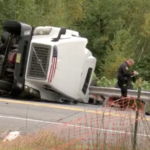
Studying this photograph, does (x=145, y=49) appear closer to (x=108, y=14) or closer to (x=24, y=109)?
(x=108, y=14)

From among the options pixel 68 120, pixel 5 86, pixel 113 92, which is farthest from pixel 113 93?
pixel 68 120

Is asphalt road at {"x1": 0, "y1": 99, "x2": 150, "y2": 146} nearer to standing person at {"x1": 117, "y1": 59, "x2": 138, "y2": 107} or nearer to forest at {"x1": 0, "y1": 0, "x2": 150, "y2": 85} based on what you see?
standing person at {"x1": 117, "y1": 59, "x2": 138, "y2": 107}

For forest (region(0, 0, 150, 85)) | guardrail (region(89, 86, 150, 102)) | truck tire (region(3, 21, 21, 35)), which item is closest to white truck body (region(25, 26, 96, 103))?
truck tire (region(3, 21, 21, 35))

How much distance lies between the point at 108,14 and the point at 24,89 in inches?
1711

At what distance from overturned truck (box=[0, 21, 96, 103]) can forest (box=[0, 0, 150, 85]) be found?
24.6 metres

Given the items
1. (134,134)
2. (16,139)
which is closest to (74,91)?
(16,139)

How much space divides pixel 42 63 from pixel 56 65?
1.31ft

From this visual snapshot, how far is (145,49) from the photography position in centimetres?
6219

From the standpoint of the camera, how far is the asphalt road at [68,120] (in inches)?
275

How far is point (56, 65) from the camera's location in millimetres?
12945

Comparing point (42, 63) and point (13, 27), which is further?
point (13, 27)

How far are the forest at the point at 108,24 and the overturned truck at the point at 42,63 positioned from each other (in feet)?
80.7

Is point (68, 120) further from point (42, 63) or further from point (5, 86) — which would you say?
point (5, 86)

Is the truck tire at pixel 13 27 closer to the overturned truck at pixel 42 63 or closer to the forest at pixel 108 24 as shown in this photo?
the overturned truck at pixel 42 63
